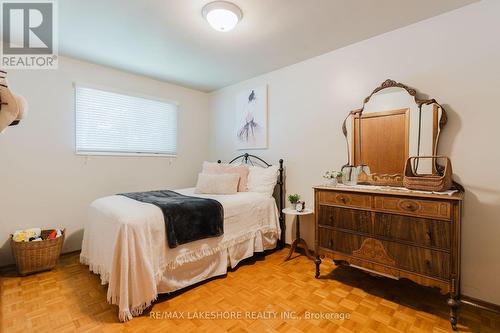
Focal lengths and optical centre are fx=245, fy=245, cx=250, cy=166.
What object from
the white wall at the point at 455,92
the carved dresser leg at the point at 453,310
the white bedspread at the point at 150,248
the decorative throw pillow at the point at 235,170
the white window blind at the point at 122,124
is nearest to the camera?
the carved dresser leg at the point at 453,310

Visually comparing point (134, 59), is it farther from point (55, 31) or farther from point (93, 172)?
point (93, 172)

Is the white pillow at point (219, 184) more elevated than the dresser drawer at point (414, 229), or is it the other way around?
the white pillow at point (219, 184)

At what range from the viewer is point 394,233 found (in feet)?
6.28

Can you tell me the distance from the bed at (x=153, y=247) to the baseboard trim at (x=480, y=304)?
5.76 ft

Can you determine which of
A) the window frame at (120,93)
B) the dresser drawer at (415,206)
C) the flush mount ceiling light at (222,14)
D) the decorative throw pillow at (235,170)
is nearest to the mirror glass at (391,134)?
the dresser drawer at (415,206)

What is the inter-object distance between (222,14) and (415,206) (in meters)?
2.09

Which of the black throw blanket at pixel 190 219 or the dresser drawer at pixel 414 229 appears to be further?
the black throw blanket at pixel 190 219

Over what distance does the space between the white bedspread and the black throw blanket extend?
6 cm

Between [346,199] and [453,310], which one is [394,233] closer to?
[346,199]

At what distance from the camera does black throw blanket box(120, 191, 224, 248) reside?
6.75 ft

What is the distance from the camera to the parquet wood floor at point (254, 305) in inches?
66.3

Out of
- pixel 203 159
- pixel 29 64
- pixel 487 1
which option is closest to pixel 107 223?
pixel 29 64

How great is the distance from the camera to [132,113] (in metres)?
3.50

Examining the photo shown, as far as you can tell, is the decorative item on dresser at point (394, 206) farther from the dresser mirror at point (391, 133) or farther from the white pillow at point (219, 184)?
the white pillow at point (219, 184)
